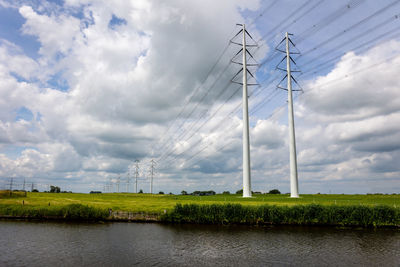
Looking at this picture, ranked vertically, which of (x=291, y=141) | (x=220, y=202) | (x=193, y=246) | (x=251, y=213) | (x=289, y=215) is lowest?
(x=193, y=246)

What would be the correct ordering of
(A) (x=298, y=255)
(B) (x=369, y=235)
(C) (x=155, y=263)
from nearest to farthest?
(C) (x=155, y=263)
(A) (x=298, y=255)
(B) (x=369, y=235)

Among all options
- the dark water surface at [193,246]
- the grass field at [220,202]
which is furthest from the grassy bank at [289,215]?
the grass field at [220,202]

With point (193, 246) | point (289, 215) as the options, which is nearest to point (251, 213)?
point (289, 215)

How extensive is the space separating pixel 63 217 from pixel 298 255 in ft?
157

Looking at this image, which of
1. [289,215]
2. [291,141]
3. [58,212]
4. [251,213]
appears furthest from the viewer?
[291,141]

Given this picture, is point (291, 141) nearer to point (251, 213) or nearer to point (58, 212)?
point (251, 213)

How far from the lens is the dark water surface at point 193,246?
3142cm

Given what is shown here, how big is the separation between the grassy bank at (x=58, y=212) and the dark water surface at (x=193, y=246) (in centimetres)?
696

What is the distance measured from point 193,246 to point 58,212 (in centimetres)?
3717

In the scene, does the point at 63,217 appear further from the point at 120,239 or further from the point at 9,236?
the point at 120,239

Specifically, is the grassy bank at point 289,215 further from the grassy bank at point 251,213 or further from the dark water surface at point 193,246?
the dark water surface at point 193,246

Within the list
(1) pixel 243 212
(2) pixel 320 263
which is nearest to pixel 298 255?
(2) pixel 320 263

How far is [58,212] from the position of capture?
61688 mm

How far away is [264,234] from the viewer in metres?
46.6
